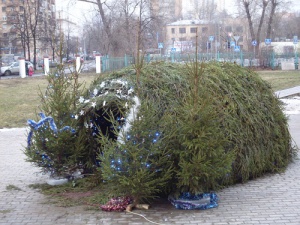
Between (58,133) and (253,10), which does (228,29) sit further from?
(58,133)

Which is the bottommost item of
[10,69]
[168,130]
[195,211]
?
[195,211]

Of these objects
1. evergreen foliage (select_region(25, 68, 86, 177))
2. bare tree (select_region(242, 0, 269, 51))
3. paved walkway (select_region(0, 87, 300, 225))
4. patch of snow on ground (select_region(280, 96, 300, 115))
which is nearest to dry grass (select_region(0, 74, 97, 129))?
evergreen foliage (select_region(25, 68, 86, 177))

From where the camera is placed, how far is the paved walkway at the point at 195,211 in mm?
5938

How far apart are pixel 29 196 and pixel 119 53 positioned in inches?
1650

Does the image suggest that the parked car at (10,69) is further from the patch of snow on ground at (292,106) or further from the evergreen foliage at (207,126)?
the evergreen foliage at (207,126)

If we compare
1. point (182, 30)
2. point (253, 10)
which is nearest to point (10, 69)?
point (253, 10)

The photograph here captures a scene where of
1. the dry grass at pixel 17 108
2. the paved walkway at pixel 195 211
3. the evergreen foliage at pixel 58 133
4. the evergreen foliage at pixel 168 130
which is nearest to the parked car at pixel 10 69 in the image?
the dry grass at pixel 17 108

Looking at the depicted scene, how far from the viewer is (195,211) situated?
6.24 meters

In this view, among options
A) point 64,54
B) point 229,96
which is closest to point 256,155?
point 229,96

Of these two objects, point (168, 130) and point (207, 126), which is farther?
point (168, 130)

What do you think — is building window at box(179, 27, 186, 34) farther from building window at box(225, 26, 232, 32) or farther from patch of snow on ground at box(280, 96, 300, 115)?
patch of snow on ground at box(280, 96, 300, 115)

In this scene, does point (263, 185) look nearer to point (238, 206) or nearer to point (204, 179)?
point (238, 206)

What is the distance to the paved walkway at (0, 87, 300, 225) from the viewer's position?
5938 millimetres

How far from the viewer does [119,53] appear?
4850 cm
